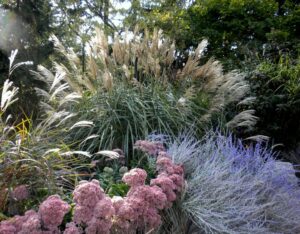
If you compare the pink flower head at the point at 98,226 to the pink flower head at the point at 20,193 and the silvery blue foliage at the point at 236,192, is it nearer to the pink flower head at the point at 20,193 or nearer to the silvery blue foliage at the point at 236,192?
the pink flower head at the point at 20,193

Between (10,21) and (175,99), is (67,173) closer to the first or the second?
(175,99)

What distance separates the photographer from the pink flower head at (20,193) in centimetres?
228

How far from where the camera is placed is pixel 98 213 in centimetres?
188

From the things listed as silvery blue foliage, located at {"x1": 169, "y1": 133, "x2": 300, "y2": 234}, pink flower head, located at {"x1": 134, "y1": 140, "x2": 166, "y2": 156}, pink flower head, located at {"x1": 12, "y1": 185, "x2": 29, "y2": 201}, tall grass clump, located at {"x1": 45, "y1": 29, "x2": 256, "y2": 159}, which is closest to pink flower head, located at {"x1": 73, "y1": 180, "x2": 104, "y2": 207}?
pink flower head, located at {"x1": 12, "y1": 185, "x2": 29, "y2": 201}

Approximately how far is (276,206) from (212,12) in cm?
904

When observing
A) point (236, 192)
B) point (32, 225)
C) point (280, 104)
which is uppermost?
point (32, 225)

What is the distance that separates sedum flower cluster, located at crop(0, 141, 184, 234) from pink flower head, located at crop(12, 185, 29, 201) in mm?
269

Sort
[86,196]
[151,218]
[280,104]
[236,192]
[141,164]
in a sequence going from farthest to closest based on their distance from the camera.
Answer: [280,104]
[141,164]
[236,192]
[151,218]
[86,196]

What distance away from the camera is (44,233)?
187cm

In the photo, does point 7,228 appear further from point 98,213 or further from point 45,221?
point 98,213

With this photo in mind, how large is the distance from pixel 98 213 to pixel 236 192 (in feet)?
4.06

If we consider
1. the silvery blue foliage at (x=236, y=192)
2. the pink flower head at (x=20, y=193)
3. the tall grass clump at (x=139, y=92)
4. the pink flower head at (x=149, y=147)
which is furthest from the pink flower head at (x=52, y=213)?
the tall grass clump at (x=139, y=92)

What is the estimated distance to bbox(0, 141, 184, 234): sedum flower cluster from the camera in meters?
1.87

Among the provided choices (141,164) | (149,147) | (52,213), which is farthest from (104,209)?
(141,164)
